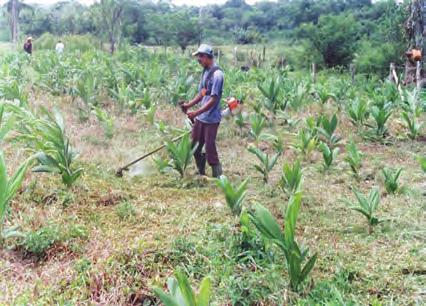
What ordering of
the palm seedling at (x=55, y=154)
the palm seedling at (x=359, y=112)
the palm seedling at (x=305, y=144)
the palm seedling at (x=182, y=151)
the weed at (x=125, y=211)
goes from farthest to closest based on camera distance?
the palm seedling at (x=359, y=112), the palm seedling at (x=305, y=144), the palm seedling at (x=182, y=151), the palm seedling at (x=55, y=154), the weed at (x=125, y=211)

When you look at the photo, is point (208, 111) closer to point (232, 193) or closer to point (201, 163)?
point (201, 163)

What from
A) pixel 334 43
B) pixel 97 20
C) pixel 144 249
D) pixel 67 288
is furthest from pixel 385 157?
pixel 334 43

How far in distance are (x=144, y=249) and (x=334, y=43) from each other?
2723 cm

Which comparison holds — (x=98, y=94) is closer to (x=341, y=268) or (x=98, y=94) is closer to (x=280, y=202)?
(x=280, y=202)

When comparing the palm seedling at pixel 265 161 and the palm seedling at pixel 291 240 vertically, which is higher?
the palm seedling at pixel 291 240

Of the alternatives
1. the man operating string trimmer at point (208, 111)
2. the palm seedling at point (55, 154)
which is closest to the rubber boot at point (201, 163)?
the man operating string trimmer at point (208, 111)

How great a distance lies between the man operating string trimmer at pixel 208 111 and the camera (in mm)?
4566

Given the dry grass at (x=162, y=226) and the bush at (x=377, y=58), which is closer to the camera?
the dry grass at (x=162, y=226)

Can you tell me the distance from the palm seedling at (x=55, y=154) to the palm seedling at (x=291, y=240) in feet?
6.06

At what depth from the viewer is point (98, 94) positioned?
8.63 m

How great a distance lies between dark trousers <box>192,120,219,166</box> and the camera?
15.6 feet

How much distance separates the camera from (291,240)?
2.68 meters

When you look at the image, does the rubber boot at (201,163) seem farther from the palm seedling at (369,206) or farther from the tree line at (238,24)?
the tree line at (238,24)

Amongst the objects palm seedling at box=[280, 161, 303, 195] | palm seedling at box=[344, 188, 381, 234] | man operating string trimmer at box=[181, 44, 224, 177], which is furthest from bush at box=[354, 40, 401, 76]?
palm seedling at box=[344, 188, 381, 234]
